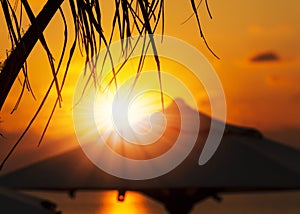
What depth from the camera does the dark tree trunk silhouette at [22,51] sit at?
2.05m

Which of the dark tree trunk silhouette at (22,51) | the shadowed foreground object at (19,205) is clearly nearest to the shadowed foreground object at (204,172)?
the shadowed foreground object at (19,205)

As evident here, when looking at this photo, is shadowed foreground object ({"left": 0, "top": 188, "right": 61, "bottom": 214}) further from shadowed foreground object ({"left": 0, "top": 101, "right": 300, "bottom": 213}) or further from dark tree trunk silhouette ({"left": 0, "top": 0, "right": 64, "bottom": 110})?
dark tree trunk silhouette ({"left": 0, "top": 0, "right": 64, "bottom": 110})

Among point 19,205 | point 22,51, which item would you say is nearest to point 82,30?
point 22,51

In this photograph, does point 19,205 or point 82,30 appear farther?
point 19,205

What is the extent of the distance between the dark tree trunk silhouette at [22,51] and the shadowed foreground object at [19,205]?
6373mm

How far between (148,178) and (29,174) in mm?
1687

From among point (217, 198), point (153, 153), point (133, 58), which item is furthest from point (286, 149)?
point (133, 58)

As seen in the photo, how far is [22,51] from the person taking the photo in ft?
6.88

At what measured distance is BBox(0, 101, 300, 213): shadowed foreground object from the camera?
937cm

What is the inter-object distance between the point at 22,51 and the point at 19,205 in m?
6.68

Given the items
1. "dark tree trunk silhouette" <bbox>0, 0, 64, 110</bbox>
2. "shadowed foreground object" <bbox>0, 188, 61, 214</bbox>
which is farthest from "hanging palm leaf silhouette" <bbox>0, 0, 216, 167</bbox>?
"shadowed foreground object" <bbox>0, 188, 61, 214</bbox>

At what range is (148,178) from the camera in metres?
9.28

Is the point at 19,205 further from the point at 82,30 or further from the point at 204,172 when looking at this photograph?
the point at 82,30

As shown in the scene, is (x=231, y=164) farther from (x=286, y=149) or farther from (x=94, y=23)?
(x=94, y=23)
